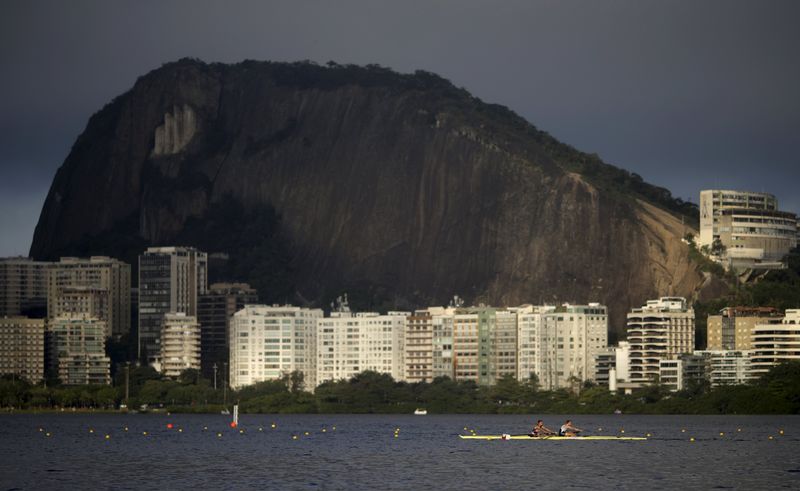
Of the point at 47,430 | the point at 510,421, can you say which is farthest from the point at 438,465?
the point at 510,421

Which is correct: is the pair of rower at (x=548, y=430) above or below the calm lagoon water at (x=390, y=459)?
above

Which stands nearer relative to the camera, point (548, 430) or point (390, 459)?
point (390, 459)

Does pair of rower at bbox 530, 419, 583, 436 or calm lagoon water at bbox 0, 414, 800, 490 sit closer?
calm lagoon water at bbox 0, 414, 800, 490

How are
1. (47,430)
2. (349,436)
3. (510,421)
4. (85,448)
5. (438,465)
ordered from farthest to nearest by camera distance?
(510,421), (47,430), (349,436), (85,448), (438,465)

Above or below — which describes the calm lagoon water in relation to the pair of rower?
below

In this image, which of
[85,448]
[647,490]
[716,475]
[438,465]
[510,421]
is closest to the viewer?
[647,490]

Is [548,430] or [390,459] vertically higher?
[548,430]

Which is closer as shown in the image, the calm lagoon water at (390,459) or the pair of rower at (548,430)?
the calm lagoon water at (390,459)

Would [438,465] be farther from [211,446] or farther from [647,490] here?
[211,446]
